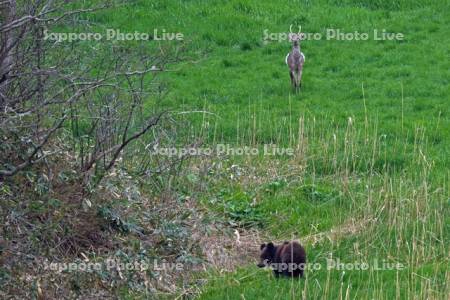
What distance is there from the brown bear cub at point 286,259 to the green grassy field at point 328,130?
0.15 m

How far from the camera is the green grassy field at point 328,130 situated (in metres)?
10.4

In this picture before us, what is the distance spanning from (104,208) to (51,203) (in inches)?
35.8

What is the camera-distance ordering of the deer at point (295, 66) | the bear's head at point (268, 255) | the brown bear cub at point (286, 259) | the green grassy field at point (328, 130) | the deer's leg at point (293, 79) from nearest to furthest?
the brown bear cub at point (286, 259) → the bear's head at point (268, 255) → the green grassy field at point (328, 130) → the deer at point (295, 66) → the deer's leg at point (293, 79)

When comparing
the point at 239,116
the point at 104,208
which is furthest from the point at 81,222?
the point at 239,116

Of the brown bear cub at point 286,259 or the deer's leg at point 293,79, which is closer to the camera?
the brown bear cub at point 286,259

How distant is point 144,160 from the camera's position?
37.6ft

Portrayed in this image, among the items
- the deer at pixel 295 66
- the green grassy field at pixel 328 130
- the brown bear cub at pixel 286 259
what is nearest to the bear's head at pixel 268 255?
the brown bear cub at pixel 286 259

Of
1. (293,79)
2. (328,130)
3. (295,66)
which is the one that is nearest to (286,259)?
(328,130)

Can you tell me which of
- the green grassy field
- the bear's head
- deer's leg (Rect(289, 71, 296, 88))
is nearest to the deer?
deer's leg (Rect(289, 71, 296, 88))

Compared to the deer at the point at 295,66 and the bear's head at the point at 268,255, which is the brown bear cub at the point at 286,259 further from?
the deer at the point at 295,66

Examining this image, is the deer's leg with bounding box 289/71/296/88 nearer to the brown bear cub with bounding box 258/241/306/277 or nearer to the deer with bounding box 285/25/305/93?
the deer with bounding box 285/25/305/93

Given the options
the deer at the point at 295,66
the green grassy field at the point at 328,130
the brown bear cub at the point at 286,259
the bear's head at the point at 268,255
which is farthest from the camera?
the deer at the point at 295,66

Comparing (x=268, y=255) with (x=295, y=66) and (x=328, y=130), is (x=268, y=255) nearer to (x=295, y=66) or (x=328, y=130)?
(x=328, y=130)

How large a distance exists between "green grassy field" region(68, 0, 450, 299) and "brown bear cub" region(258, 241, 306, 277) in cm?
15
